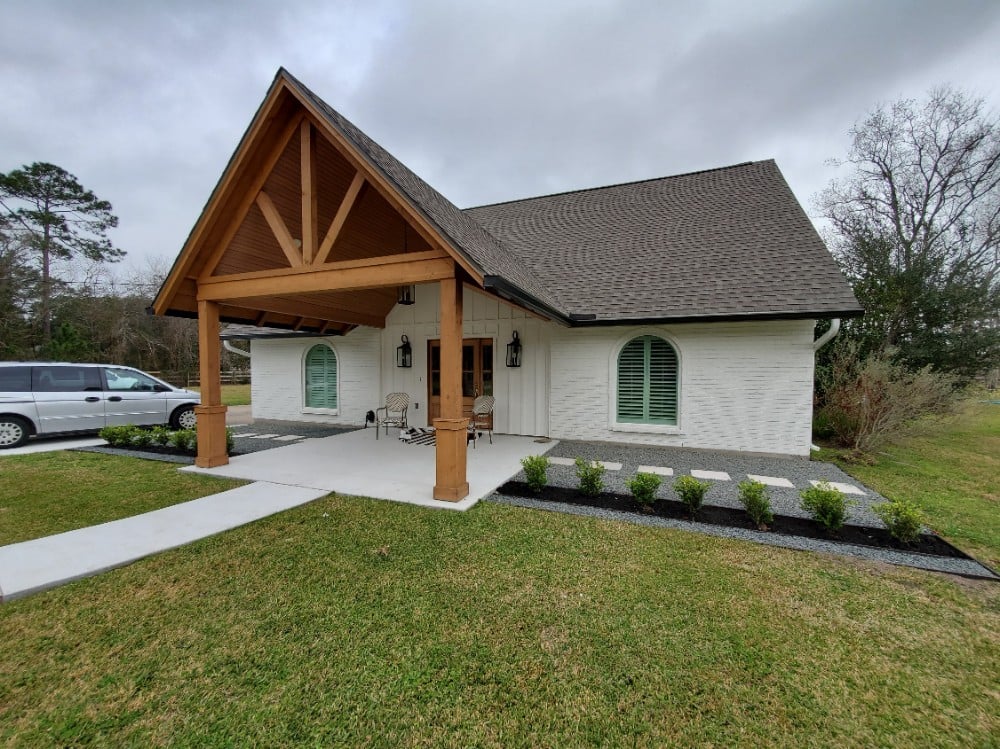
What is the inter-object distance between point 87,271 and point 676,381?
1190 inches

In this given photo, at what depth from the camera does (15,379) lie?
7566 millimetres

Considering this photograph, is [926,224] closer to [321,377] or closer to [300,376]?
[321,377]

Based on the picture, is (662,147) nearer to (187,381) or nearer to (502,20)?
(502,20)

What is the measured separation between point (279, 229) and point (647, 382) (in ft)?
22.8

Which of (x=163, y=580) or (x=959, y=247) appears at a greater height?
(x=959, y=247)

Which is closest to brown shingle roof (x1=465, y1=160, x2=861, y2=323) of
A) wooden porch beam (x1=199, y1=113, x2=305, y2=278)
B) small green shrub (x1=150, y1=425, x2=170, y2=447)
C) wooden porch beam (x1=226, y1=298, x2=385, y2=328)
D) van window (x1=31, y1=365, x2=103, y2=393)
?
wooden porch beam (x1=226, y1=298, x2=385, y2=328)

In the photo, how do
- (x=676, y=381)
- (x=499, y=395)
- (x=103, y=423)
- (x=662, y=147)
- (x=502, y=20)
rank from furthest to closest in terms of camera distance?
(x=662, y=147), (x=502, y=20), (x=499, y=395), (x=103, y=423), (x=676, y=381)

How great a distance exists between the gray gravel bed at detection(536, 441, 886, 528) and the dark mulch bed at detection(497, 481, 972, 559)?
0.82 ft

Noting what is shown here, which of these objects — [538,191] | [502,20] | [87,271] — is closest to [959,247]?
[502,20]

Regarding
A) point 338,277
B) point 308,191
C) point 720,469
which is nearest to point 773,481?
point 720,469

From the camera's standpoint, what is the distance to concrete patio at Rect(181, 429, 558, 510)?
518 centimetres

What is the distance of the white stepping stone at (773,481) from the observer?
5.66m

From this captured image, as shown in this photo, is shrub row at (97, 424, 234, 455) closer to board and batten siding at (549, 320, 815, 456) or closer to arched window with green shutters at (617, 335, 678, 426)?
board and batten siding at (549, 320, 815, 456)

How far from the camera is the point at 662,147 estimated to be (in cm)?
1792
